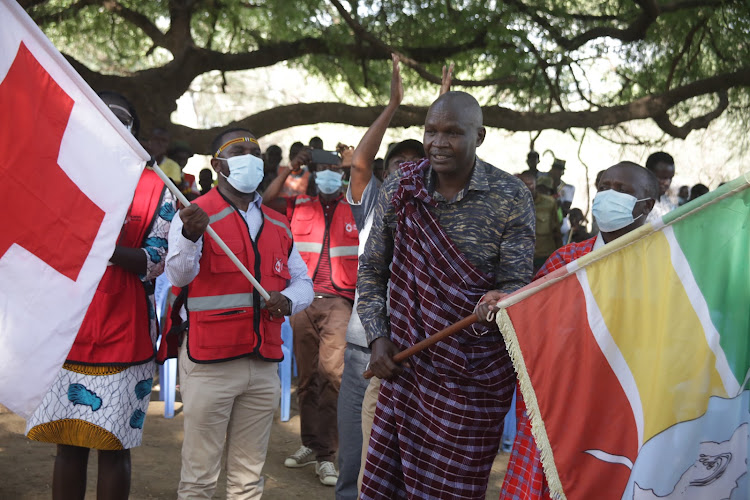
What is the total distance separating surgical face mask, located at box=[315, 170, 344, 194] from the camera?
6094 mm

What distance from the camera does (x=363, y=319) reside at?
3.70 meters

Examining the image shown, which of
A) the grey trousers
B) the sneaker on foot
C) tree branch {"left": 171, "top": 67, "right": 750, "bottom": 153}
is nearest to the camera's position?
the grey trousers

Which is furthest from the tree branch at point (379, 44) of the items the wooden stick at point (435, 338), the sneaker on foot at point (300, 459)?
the wooden stick at point (435, 338)

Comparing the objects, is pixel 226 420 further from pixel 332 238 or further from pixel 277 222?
pixel 332 238

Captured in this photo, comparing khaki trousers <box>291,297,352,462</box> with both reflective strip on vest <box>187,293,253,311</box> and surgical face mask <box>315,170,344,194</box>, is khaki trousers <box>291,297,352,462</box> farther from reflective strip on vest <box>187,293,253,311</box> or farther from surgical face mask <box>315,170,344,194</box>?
reflective strip on vest <box>187,293,253,311</box>

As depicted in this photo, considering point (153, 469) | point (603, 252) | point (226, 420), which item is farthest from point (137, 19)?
point (603, 252)

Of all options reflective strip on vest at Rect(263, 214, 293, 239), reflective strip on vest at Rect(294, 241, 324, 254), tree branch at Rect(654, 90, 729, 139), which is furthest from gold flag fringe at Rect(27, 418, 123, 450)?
tree branch at Rect(654, 90, 729, 139)

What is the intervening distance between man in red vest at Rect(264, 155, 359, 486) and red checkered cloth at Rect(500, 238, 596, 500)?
2.41 metres

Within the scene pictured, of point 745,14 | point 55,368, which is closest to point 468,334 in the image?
point 55,368

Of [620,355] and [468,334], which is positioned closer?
[620,355]

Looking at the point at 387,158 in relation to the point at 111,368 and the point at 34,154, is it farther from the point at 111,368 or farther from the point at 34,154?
the point at 34,154

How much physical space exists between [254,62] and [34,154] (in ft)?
27.5

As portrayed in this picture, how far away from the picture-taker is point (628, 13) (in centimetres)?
1059

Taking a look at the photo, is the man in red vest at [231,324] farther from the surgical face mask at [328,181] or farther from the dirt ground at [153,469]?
the surgical face mask at [328,181]
